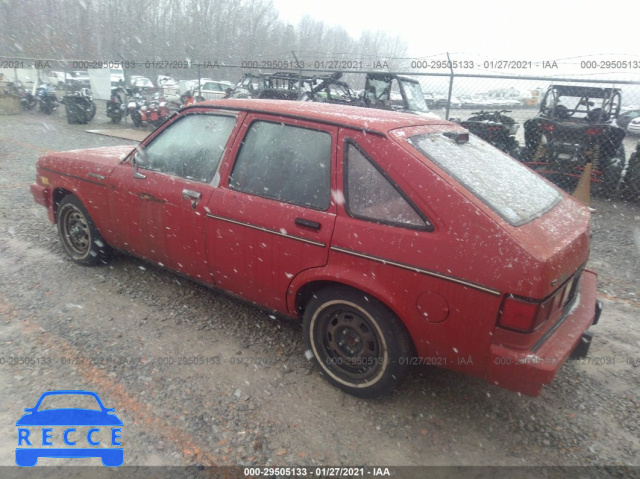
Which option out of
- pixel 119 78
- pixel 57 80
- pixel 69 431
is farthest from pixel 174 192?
pixel 57 80

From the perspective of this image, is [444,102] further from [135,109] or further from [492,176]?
[135,109]

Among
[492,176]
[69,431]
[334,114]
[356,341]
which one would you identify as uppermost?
[334,114]

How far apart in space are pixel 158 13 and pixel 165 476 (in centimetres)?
5421

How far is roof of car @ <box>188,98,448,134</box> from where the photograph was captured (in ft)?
8.64

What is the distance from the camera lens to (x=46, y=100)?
56.0 ft

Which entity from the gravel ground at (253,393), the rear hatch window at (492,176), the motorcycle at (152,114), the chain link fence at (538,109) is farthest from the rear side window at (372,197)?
the motorcycle at (152,114)

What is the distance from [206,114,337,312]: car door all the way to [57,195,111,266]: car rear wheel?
1613 mm

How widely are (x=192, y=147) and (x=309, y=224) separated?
1.32m

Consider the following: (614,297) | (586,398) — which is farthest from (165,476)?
(614,297)

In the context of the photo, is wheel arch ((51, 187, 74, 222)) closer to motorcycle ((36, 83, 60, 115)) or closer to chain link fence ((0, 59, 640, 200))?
chain link fence ((0, 59, 640, 200))

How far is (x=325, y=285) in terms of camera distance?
270 centimetres

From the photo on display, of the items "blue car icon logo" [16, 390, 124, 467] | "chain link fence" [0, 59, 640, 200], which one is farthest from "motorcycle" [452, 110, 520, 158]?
"blue car icon logo" [16, 390, 124, 467]

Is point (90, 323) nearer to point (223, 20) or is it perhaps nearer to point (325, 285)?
point (325, 285)

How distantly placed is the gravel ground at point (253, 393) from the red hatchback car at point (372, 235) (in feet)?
1.12
